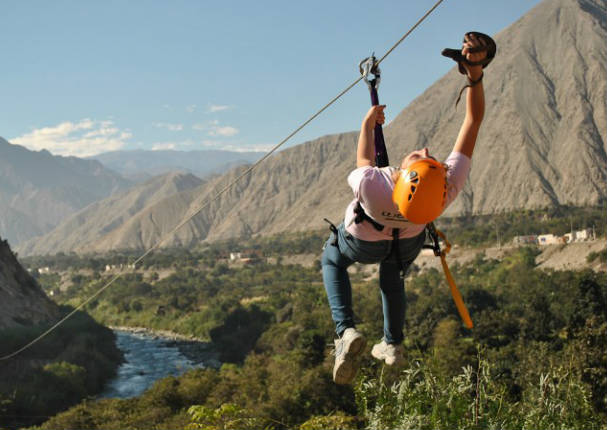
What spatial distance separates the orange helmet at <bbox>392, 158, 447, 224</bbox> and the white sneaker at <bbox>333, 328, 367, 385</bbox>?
3.55 feet

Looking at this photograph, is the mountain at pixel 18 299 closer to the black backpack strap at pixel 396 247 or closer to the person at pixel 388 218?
the person at pixel 388 218

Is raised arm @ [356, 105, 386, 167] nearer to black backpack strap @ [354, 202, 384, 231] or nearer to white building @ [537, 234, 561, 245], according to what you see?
black backpack strap @ [354, 202, 384, 231]

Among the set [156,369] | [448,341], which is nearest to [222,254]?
[156,369]

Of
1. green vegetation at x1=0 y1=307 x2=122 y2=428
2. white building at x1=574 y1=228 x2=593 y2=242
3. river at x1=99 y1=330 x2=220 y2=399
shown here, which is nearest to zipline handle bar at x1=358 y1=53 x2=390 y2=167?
green vegetation at x1=0 y1=307 x2=122 y2=428

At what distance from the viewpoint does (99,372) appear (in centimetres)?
4350

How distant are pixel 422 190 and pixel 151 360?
168 feet

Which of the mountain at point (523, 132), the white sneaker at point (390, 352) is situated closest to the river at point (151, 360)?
the white sneaker at point (390, 352)

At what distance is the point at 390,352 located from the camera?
395 cm

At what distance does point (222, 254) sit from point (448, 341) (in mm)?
102996

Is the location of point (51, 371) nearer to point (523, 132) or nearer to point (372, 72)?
point (372, 72)

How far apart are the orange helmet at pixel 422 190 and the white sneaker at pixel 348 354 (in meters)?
1.08

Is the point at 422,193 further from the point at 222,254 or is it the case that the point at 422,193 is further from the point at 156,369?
the point at 222,254

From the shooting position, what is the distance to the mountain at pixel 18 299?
49188mm

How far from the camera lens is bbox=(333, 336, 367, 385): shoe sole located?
3.64 m
